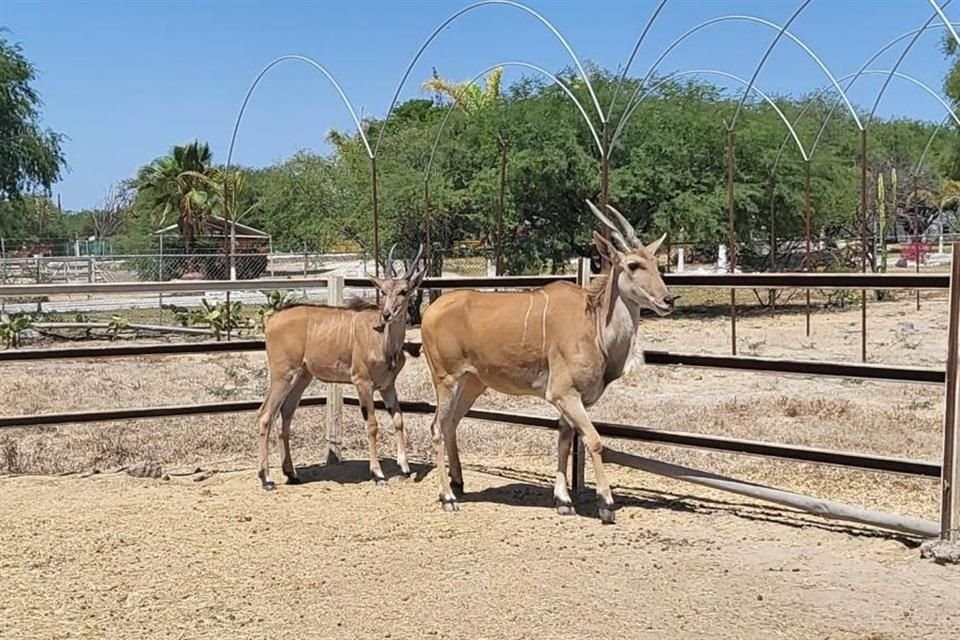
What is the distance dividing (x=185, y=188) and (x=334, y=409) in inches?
1535

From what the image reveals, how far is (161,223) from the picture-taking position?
46.2 meters

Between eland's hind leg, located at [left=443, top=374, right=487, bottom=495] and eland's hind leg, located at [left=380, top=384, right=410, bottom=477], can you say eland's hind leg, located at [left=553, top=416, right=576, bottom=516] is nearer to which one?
eland's hind leg, located at [left=443, top=374, right=487, bottom=495]

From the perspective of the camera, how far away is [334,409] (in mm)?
8961

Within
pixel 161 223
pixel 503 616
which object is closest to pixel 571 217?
pixel 503 616

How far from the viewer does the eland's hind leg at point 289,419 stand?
318 inches

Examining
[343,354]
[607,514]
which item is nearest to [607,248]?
[607,514]

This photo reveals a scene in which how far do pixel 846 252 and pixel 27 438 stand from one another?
1026 inches

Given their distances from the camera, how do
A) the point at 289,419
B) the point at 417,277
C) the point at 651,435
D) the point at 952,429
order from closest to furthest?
the point at 952,429, the point at 651,435, the point at 417,277, the point at 289,419

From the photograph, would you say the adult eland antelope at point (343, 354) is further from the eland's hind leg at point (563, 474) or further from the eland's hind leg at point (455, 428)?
the eland's hind leg at point (563, 474)

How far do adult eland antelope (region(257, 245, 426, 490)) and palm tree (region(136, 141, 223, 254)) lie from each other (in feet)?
122

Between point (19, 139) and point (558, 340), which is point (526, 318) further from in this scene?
point (19, 139)

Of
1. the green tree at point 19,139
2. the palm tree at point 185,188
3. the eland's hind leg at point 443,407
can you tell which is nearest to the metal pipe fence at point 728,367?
the eland's hind leg at point 443,407

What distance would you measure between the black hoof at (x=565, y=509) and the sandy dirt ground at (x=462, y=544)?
4.0 inches

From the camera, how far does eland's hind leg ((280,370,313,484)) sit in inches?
318
